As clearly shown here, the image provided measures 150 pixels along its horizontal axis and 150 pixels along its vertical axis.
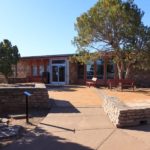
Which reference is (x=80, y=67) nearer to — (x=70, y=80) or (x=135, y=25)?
(x=70, y=80)

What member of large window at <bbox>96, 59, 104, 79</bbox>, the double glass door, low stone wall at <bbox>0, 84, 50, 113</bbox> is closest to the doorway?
the double glass door

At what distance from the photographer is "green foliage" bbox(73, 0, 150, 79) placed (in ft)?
83.4

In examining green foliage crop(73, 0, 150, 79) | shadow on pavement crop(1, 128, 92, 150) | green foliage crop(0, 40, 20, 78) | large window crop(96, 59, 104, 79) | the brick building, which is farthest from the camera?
large window crop(96, 59, 104, 79)

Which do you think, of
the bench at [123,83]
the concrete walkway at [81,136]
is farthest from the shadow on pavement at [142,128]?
the bench at [123,83]

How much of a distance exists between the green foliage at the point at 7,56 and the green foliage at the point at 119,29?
22.2 feet

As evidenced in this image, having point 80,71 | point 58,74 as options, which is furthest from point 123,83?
point 58,74

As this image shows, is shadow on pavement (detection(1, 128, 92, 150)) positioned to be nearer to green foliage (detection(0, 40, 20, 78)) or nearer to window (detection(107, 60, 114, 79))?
green foliage (detection(0, 40, 20, 78))

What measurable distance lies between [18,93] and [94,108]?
10.0 feet

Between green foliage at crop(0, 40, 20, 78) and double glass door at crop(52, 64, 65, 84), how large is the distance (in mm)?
5040

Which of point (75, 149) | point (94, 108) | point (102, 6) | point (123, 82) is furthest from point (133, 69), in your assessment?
point (75, 149)

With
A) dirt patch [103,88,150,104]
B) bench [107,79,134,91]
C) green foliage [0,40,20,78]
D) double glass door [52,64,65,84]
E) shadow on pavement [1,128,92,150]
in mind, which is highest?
green foliage [0,40,20,78]

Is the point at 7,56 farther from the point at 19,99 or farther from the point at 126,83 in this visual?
the point at 19,99

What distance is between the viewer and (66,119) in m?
10.8

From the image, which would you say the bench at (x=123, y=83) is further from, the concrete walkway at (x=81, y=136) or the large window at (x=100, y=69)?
the concrete walkway at (x=81, y=136)
